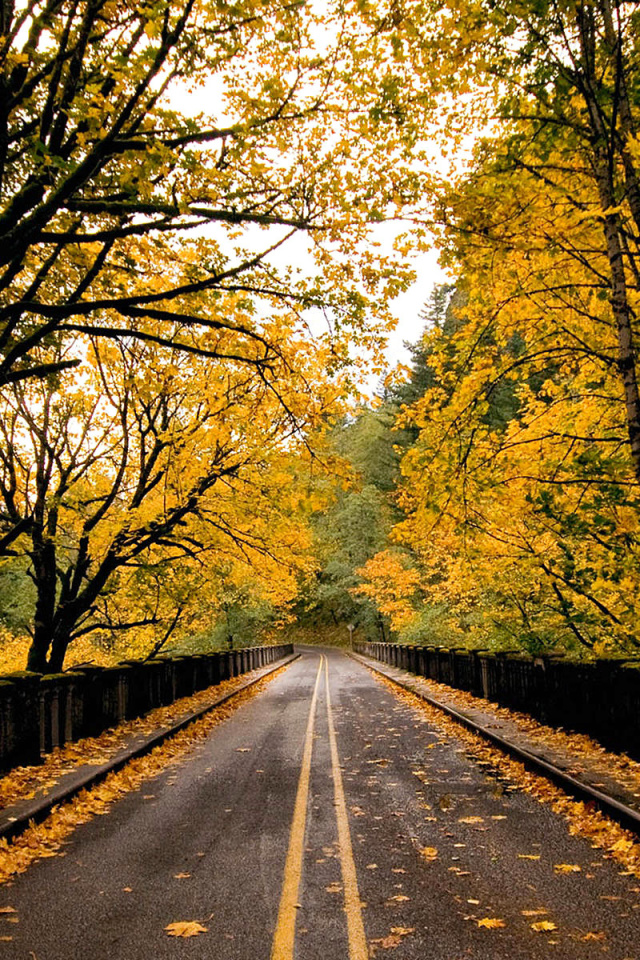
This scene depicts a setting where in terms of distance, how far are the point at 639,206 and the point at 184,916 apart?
8000 millimetres

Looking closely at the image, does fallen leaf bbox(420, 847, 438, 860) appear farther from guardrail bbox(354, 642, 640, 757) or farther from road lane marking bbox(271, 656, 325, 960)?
guardrail bbox(354, 642, 640, 757)

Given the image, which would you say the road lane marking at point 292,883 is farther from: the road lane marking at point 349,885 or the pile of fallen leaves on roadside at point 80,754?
the pile of fallen leaves on roadside at point 80,754

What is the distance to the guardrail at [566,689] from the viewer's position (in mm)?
8883

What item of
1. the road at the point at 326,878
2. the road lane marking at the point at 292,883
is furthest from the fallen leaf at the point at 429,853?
the road lane marking at the point at 292,883

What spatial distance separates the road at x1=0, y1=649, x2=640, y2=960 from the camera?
421 cm

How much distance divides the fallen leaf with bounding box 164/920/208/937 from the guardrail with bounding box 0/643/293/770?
17.5ft

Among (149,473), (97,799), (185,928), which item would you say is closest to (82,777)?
(97,799)

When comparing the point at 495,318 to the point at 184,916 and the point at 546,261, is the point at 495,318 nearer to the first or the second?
the point at 546,261

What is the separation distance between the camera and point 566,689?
11.3m

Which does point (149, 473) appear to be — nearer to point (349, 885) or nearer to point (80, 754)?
point (80, 754)

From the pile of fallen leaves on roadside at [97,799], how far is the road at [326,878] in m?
0.19

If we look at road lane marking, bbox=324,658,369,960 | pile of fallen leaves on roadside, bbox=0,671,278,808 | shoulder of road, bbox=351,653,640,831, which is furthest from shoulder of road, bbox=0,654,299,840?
shoulder of road, bbox=351,653,640,831

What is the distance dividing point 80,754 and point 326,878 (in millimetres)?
6426

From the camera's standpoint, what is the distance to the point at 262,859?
5.77 metres
